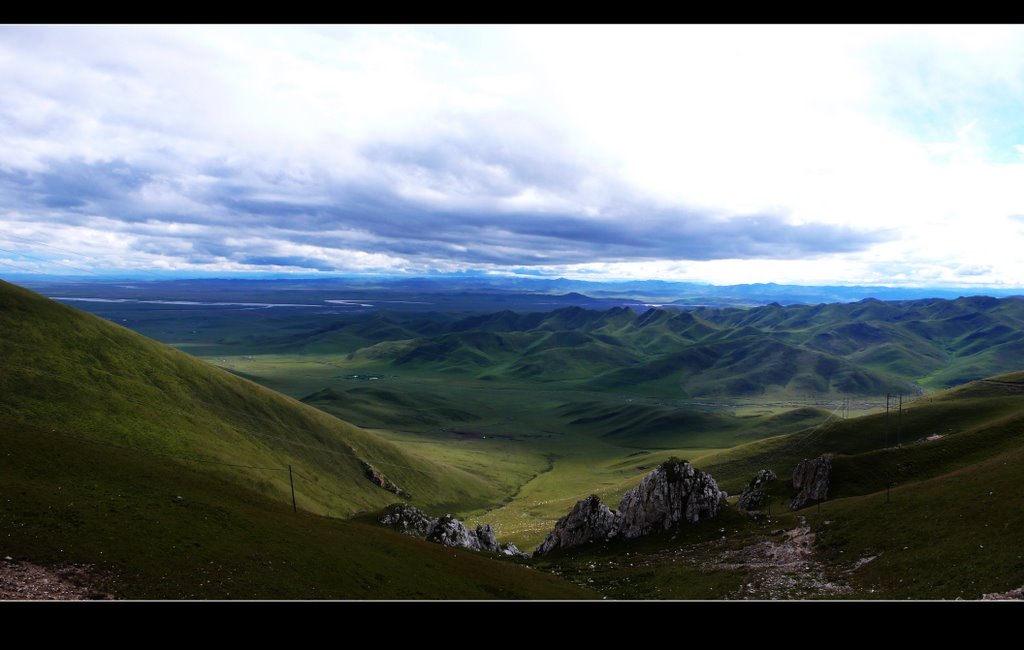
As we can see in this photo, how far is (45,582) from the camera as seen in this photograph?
30.2 meters

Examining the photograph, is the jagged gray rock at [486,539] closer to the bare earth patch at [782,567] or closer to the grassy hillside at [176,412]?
the bare earth patch at [782,567]

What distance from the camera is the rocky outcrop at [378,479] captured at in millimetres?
149375

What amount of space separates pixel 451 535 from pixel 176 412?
2732 inches

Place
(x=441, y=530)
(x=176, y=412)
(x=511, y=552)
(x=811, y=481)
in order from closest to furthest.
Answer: (x=441, y=530), (x=811, y=481), (x=511, y=552), (x=176, y=412)

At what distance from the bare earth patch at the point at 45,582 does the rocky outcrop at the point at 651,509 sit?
217ft

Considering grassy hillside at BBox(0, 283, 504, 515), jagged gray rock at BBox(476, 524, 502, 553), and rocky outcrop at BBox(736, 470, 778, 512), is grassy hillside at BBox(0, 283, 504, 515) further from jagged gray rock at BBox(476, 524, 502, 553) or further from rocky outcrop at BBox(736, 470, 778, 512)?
rocky outcrop at BBox(736, 470, 778, 512)

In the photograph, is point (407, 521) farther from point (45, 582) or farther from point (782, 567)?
point (45, 582)

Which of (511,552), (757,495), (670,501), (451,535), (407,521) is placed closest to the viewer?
(451,535)

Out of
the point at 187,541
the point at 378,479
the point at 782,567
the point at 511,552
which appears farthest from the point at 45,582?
the point at 378,479

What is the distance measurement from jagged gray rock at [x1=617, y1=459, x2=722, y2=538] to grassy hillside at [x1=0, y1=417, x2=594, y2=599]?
92.0ft
